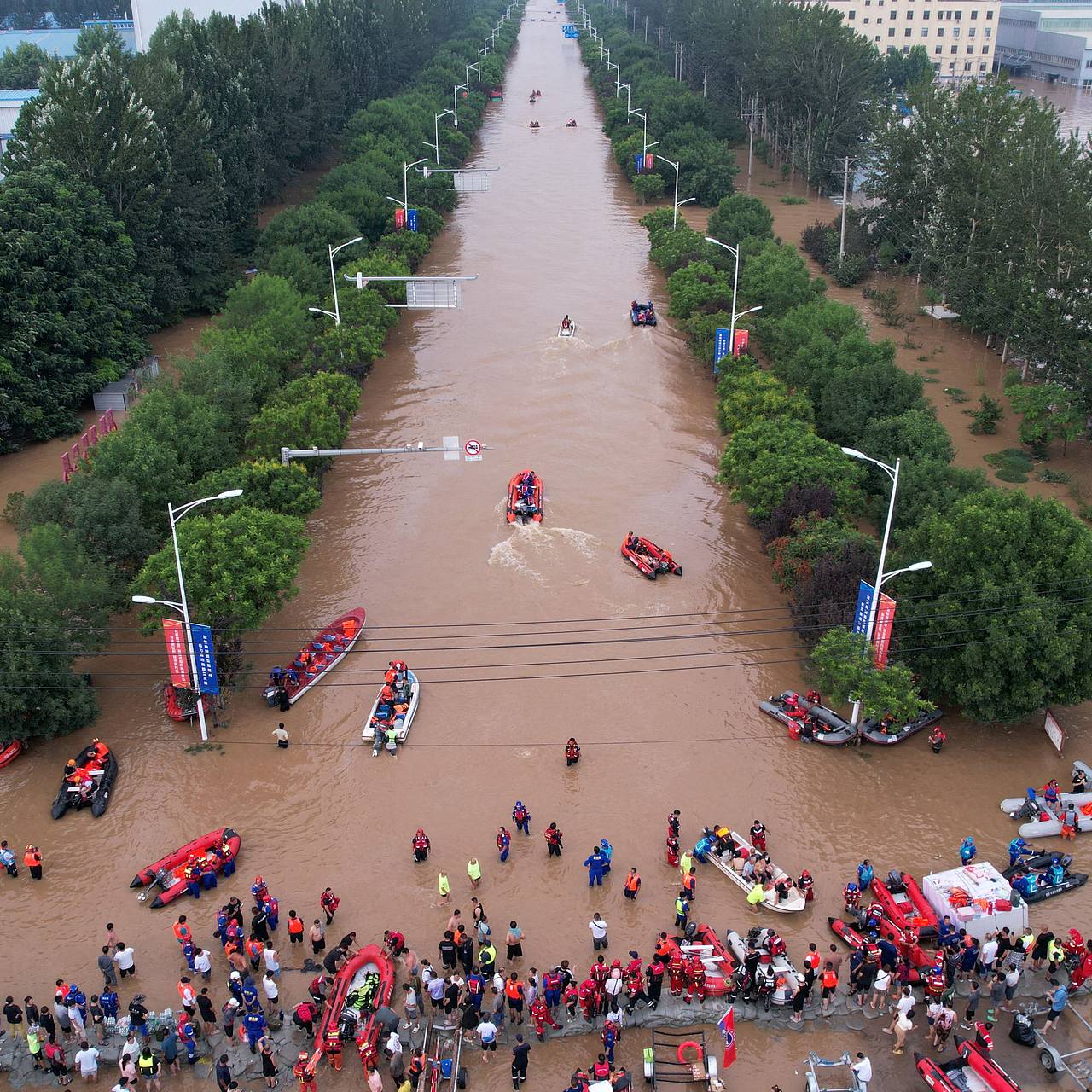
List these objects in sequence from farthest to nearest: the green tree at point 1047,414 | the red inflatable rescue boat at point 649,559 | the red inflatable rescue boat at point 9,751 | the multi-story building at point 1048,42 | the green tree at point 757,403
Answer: the multi-story building at point 1048,42 < the green tree at point 1047,414 < the green tree at point 757,403 < the red inflatable rescue boat at point 649,559 < the red inflatable rescue boat at point 9,751

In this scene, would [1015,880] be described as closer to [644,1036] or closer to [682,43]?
[644,1036]

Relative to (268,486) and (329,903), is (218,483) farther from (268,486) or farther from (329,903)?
(329,903)

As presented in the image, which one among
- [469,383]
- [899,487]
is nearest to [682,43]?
[469,383]

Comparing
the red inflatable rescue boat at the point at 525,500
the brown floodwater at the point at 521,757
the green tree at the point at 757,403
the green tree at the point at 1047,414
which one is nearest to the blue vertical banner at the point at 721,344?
the green tree at the point at 757,403

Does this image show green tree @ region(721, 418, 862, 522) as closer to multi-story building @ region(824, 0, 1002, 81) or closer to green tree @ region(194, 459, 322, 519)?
green tree @ region(194, 459, 322, 519)

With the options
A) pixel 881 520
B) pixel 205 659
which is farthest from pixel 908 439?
pixel 205 659

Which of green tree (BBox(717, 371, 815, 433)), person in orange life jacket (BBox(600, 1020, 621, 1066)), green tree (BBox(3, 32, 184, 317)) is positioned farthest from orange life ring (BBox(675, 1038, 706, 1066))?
green tree (BBox(3, 32, 184, 317))

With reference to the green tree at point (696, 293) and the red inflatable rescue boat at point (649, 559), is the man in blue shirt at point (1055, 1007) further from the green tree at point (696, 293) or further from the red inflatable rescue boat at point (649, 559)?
the green tree at point (696, 293)
